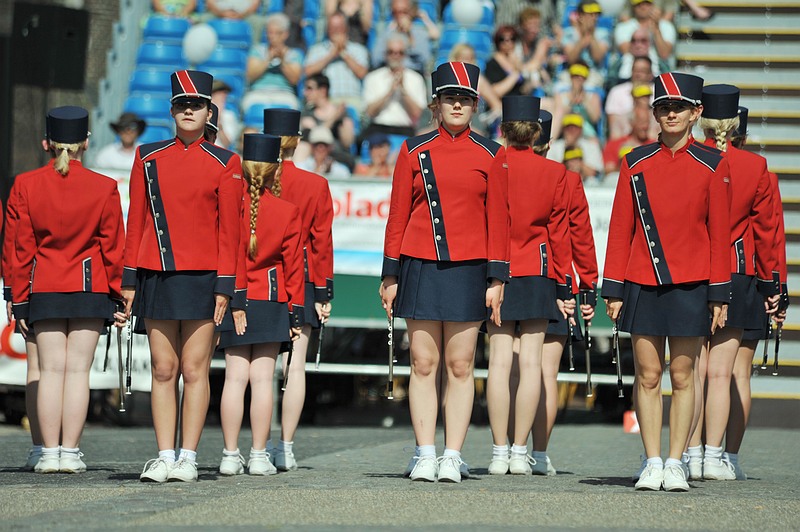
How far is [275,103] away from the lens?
1736cm

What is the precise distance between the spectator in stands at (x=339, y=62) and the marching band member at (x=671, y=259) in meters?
9.76

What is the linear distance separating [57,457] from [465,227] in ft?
8.77

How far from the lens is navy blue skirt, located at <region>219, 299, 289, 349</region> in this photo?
8.80m

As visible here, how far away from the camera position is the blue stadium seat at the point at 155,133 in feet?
56.1

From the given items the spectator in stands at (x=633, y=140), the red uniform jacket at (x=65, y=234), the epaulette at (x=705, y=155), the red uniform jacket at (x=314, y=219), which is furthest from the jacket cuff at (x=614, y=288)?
the spectator in stands at (x=633, y=140)

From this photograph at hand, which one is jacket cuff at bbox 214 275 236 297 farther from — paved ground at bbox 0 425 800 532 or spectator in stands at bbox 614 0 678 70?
spectator in stands at bbox 614 0 678 70

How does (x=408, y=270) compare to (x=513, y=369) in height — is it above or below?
above

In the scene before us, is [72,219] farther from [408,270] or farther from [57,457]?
[408,270]

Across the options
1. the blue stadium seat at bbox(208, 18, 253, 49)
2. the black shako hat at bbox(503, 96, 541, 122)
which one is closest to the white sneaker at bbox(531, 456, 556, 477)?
the black shako hat at bbox(503, 96, 541, 122)

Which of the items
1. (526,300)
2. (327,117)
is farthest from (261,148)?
(327,117)

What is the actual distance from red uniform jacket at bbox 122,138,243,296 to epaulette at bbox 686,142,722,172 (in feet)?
7.29

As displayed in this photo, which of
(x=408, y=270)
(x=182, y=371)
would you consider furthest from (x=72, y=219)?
(x=408, y=270)

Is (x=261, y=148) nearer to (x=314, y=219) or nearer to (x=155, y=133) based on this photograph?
(x=314, y=219)

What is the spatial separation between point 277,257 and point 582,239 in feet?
5.80
